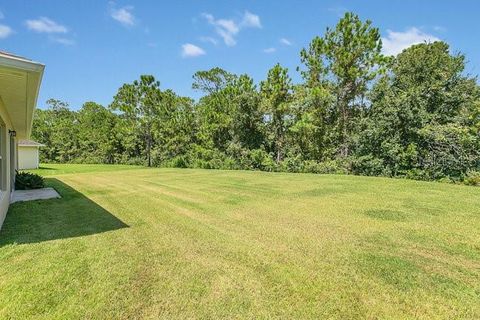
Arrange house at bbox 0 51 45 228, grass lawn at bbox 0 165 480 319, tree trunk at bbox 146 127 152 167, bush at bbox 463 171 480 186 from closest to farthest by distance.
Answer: grass lawn at bbox 0 165 480 319, house at bbox 0 51 45 228, bush at bbox 463 171 480 186, tree trunk at bbox 146 127 152 167

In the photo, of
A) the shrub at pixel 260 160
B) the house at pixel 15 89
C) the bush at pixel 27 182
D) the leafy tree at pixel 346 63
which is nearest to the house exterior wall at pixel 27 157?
the bush at pixel 27 182

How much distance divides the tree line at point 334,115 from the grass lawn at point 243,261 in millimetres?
9026

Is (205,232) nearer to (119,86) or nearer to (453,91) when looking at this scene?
(453,91)

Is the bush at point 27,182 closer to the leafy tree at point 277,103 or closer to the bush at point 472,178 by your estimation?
the leafy tree at point 277,103

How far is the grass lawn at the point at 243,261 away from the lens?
2758mm

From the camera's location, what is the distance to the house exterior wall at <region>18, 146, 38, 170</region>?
82.2 ft

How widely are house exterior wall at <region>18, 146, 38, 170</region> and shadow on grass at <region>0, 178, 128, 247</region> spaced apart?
2148cm

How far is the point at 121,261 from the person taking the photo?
12.5 ft

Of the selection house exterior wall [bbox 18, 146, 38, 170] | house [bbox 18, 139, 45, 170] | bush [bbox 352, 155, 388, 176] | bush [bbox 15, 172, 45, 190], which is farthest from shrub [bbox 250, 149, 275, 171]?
house exterior wall [bbox 18, 146, 38, 170]

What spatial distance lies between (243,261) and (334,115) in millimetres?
19115

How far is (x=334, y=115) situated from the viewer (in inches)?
832

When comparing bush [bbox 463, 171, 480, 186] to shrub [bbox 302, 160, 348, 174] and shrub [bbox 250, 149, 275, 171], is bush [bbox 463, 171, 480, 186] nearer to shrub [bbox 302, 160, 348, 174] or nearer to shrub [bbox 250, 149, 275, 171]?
shrub [bbox 302, 160, 348, 174]

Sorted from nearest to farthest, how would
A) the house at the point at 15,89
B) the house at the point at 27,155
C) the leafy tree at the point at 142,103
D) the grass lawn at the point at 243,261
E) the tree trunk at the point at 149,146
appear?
the grass lawn at the point at 243,261 < the house at the point at 15,89 < the house at the point at 27,155 < the leafy tree at the point at 142,103 < the tree trunk at the point at 149,146

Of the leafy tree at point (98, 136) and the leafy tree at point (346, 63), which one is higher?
the leafy tree at point (346, 63)
